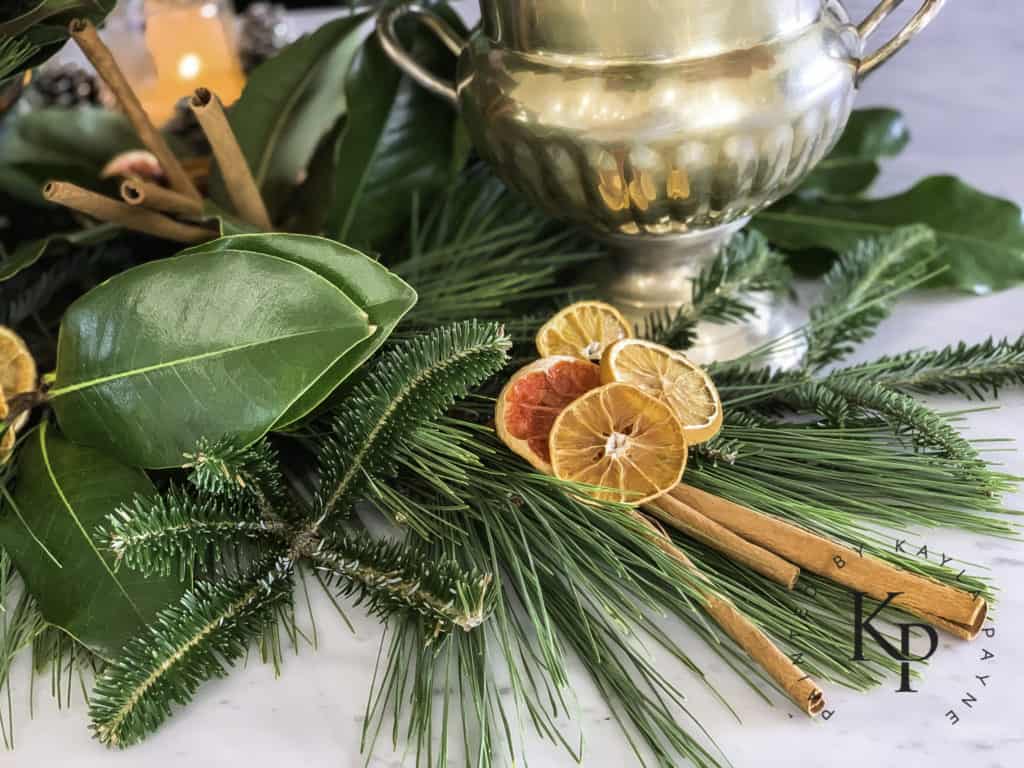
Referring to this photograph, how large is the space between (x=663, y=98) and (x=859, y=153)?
350 mm

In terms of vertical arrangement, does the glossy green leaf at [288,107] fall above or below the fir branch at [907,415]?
above

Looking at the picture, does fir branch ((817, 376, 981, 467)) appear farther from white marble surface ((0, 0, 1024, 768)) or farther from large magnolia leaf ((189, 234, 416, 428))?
large magnolia leaf ((189, 234, 416, 428))

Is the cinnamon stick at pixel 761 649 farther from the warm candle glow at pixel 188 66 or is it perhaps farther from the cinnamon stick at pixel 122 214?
the warm candle glow at pixel 188 66

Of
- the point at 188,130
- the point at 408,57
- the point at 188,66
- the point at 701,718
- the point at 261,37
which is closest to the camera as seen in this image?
the point at 701,718

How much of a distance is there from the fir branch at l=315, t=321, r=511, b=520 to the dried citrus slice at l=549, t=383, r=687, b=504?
5 cm

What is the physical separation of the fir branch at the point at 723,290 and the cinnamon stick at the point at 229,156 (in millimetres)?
254

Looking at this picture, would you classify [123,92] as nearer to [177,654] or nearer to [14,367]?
[14,367]

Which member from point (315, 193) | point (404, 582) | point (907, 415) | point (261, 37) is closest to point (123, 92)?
point (315, 193)

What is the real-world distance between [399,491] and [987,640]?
0.26 meters

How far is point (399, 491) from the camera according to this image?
0.48m

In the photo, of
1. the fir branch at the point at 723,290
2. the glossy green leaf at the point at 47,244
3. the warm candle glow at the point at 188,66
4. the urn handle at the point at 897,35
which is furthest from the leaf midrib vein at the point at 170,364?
the warm candle glow at the point at 188,66

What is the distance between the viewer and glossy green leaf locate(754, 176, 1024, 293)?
0.62 m

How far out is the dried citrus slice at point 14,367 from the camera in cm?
49

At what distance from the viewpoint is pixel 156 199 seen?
0.57m
